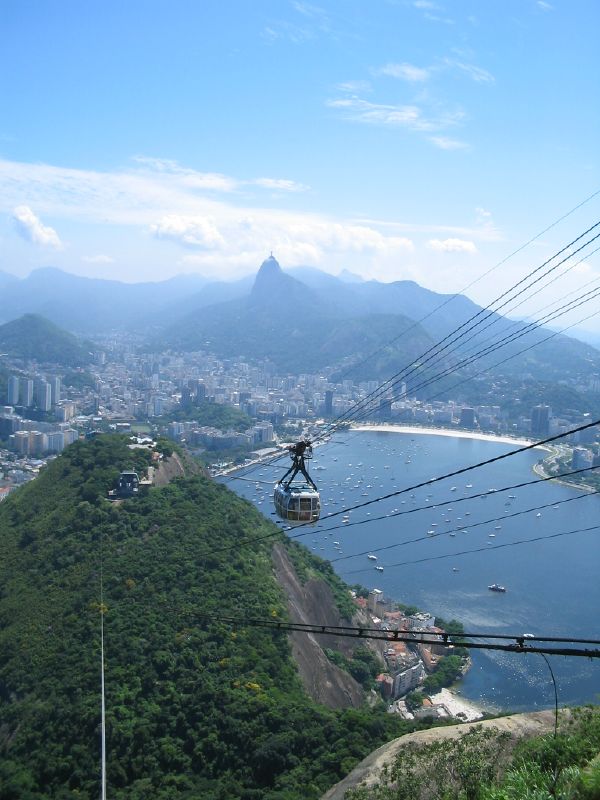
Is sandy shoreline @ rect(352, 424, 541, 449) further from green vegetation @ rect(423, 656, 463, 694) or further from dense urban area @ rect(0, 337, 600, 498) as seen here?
green vegetation @ rect(423, 656, 463, 694)

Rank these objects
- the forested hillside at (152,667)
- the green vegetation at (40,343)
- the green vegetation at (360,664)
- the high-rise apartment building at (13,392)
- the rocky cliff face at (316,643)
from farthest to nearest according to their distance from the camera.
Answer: the green vegetation at (40,343), the high-rise apartment building at (13,392), the green vegetation at (360,664), the rocky cliff face at (316,643), the forested hillside at (152,667)

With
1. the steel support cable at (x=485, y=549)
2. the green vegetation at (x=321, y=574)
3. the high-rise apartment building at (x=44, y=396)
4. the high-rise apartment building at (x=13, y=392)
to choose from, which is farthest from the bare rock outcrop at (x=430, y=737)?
the high-rise apartment building at (x=13, y=392)

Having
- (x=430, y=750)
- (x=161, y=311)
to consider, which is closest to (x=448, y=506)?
(x=430, y=750)

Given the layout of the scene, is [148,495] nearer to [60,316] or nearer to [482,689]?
[482,689]

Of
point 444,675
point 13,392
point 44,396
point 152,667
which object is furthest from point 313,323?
point 152,667

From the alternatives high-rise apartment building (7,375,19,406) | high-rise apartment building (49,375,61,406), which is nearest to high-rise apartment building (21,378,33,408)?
high-rise apartment building (7,375,19,406)

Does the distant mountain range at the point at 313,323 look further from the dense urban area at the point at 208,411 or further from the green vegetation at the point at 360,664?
the green vegetation at the point at 360,664
